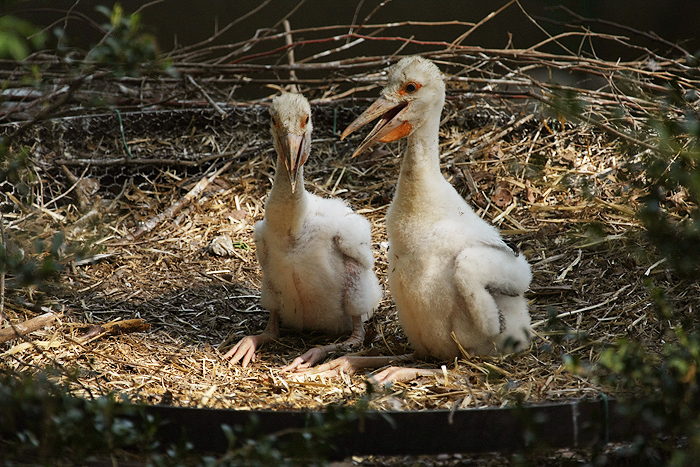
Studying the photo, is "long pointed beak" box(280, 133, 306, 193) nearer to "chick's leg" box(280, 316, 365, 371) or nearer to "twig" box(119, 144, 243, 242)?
"chick's leg" box(280, 316, 365, 371)

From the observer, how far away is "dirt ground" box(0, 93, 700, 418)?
286 centimetres

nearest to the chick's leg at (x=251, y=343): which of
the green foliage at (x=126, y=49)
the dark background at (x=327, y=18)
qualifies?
the green foliage at (x=126, y=49)

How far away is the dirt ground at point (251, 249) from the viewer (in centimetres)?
286

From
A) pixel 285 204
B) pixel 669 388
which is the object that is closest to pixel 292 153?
pixel 285 204

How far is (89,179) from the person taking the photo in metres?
4.93

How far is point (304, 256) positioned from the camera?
11.3 ft

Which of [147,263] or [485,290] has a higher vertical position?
[485,290]

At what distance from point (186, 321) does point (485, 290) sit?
1785 millimetres

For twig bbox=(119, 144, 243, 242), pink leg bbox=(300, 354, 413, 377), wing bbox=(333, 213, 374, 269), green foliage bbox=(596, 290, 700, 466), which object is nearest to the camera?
green foliage bbox=(596, 290, 700, 466)

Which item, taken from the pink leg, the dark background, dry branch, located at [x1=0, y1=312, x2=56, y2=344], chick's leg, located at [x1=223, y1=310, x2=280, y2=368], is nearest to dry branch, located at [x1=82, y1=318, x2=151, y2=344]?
dry branch, located at [x1=0, y1=312, x2=56, y2=344]

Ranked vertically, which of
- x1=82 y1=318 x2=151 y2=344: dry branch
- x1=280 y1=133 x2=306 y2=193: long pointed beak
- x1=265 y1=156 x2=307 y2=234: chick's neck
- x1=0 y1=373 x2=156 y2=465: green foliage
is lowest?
x1=82 y1=318 x2=151 y2=344: dry branch

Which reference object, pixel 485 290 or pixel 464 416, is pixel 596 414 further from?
pixel 485 290

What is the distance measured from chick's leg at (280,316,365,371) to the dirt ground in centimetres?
9

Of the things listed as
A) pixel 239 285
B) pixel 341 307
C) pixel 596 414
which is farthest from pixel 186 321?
pixel 596 414
